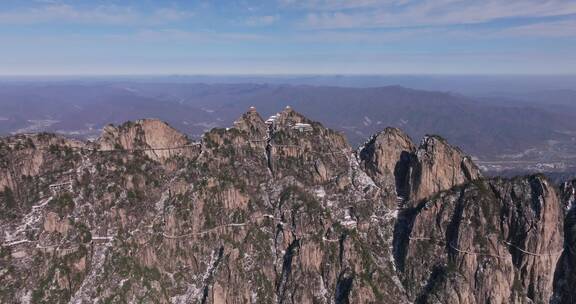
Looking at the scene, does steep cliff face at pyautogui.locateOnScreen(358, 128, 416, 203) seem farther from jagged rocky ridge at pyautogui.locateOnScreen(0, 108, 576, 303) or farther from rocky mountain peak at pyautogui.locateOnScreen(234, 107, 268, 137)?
rocky mountain peak at pyautogui.locateOnScreen(234, 107, 268, 137)

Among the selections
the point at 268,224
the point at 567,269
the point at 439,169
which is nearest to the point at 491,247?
the point at 567,269

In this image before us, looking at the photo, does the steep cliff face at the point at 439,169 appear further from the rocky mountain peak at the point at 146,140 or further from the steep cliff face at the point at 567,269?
the rocky mountain peak at the point at 146,140

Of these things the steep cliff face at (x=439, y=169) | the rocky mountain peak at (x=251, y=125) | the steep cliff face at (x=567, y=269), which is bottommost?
the steep cliff face at (x=567, y=269)

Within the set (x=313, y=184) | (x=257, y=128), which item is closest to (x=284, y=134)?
(x=257, y=128)

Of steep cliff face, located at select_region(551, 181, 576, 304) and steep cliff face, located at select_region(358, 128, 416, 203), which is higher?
steep cliff face, located at select_region(358, 128, 416, 203)

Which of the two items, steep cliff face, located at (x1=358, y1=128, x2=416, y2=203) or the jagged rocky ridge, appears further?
steep cliff face, located at (x1=358, y1=128, x2=416, y2=203)

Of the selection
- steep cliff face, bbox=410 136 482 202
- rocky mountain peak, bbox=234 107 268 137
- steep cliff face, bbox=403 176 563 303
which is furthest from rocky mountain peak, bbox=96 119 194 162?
steep cliff face, bbox=403 176 563 303

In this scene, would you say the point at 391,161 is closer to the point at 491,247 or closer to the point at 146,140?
the point at 491,247

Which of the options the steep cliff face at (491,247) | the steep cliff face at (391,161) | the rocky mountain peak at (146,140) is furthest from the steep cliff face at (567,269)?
the rocky mountain peak at (146,140)
